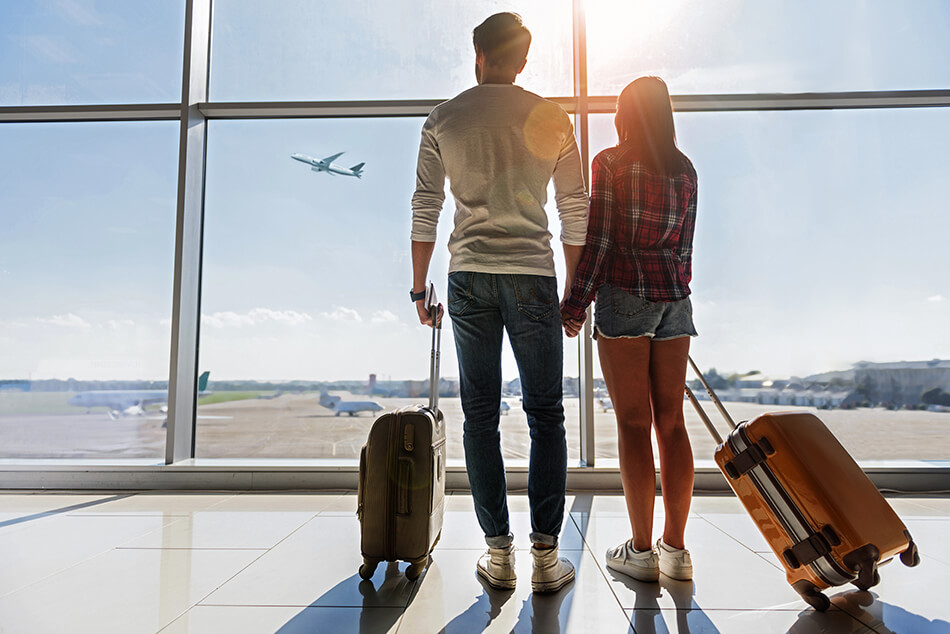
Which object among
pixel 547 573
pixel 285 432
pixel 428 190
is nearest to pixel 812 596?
pixel 547 573

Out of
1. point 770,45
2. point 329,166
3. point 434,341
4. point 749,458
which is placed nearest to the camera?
point 749,458

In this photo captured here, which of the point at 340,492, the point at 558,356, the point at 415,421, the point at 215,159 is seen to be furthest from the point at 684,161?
the point at 215,159

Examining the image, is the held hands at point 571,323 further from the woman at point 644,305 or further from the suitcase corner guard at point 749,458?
the suitcase corner guard at point 749,458

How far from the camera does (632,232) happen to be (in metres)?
1.53

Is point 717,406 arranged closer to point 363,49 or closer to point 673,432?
point 673,432

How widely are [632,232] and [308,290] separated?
6.73 ft

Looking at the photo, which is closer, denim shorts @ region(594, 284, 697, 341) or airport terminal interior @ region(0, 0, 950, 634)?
denim shorts @ region(594, 284, 697, 341)

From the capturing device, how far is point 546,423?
4.84 ft

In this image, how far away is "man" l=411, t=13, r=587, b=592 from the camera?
1.46 metres

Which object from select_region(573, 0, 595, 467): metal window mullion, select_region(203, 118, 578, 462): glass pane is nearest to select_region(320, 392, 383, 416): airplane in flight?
select_region(203, 118, 578, 462): glass pane

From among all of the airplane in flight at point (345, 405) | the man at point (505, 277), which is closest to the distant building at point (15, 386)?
the airplane in flight at point (345, 405)

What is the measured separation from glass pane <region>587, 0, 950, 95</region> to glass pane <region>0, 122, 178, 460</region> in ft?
7.76

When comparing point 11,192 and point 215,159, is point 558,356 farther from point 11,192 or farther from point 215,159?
point 11,192

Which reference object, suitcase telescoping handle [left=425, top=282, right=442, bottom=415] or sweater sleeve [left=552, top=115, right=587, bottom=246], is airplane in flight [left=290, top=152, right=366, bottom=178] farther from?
sweater sleeve [left=552, top=115, right=587, bottom=246]
